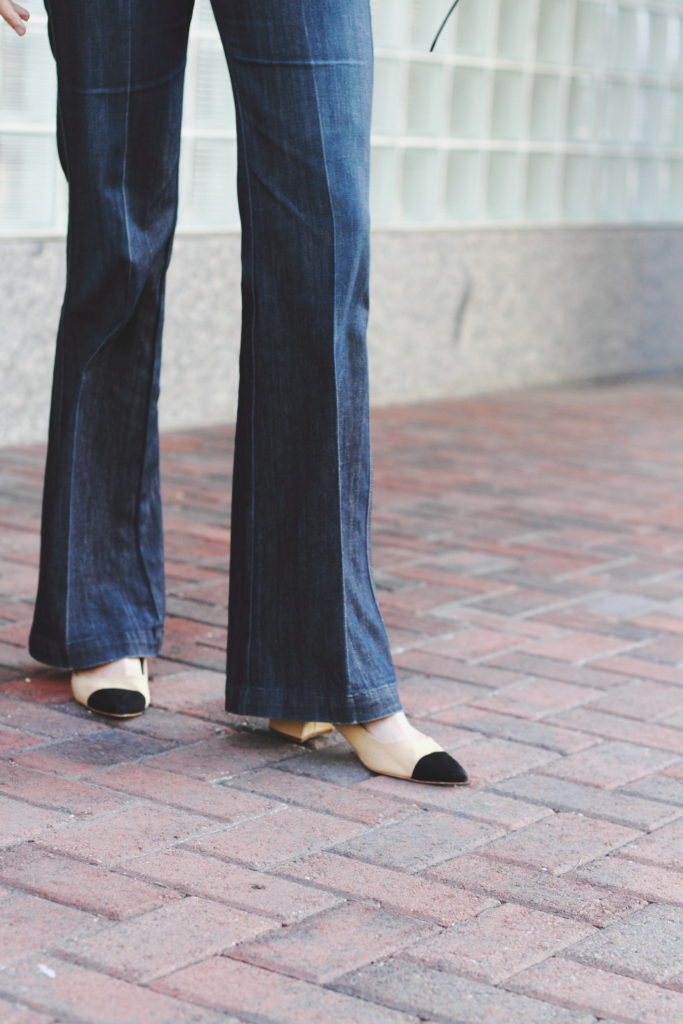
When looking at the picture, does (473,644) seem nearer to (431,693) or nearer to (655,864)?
(431,693)

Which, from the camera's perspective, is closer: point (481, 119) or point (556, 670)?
point (556, 670)

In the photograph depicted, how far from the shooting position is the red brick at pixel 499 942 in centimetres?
162

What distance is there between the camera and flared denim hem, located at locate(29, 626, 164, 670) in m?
2.39

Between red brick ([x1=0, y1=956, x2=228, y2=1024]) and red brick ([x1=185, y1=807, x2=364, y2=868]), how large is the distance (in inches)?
13.0

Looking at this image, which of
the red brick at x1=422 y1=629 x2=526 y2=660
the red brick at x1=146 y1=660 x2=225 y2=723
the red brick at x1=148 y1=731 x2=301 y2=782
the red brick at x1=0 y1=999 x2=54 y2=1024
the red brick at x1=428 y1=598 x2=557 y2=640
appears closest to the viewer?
the red brick at x1=0 y1=999 x2=54 y2=1024

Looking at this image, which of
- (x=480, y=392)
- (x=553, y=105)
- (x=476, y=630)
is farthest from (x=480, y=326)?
(x=476, y=630)

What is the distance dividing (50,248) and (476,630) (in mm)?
2122

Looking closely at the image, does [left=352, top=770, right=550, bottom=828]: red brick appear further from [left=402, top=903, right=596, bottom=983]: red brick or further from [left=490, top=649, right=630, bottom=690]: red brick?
[left=490, top=649, right=630, bottom=690]: red brick

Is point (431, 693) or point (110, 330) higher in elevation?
point (110, 330)

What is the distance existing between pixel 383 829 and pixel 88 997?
1.82ft

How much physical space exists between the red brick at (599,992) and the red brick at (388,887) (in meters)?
0.14

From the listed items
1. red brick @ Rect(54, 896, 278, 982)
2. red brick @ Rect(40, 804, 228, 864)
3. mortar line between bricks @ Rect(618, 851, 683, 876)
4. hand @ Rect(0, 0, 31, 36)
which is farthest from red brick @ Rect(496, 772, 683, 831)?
hand @ Rect(0, 0, 31, 36)

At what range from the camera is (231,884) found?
1.78m

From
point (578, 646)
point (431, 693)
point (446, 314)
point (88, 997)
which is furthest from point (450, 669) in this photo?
point (446, 314)
